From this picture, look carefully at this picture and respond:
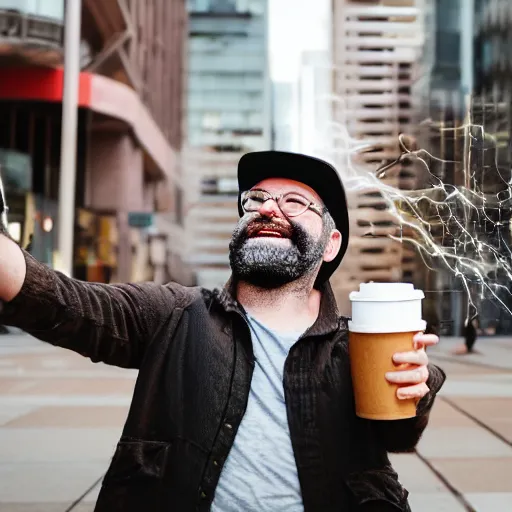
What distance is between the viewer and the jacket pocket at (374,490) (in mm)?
1404

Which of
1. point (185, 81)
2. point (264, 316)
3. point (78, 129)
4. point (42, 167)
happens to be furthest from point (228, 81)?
point (264, 316)

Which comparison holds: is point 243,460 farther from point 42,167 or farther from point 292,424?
point 42,167

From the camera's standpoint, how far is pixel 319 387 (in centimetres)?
145

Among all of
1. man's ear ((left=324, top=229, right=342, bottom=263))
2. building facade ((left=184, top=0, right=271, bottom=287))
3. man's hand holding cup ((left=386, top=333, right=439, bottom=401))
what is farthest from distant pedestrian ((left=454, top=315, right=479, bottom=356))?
man's hand holding cup ((left=386, top=333, right=439, bottom=401))

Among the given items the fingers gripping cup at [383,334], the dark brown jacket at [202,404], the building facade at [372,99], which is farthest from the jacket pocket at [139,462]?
the building facade at [372,99]

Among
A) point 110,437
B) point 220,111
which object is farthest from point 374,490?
point 220,111

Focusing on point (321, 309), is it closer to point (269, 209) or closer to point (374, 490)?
point (269, 209)

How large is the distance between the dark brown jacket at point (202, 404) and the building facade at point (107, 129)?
646 cm

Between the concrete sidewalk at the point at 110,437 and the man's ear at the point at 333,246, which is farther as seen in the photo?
the concrete sidewalk at the point at 110,437

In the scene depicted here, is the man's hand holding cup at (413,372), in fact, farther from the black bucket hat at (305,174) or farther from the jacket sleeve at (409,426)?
the black bucket hat at (305,174)

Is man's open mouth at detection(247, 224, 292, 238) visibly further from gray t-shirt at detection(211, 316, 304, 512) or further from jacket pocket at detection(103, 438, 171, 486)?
jacket pocket at detection(103, 438, 171, 486)

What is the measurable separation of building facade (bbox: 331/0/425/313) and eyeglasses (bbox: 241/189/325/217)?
2.81m

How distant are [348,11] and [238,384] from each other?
15.8 ft

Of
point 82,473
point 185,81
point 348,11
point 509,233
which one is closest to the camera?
point 509,233
